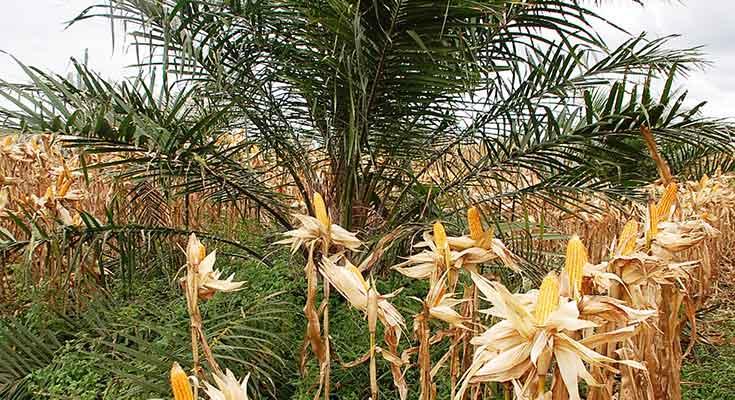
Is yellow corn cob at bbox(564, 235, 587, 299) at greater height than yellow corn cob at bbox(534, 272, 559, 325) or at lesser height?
greater

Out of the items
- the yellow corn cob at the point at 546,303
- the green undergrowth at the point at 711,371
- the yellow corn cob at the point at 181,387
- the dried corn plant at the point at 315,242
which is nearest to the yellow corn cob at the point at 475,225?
the dried corn plant at the point at 315,242

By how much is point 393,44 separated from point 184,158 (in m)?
0.70

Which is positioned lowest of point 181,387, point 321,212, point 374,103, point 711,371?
point 711,371

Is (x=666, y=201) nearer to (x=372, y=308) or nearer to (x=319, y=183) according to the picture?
(x=372, y=308)

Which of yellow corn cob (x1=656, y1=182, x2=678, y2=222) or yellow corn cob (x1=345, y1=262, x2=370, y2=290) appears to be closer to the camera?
yellow corn cob (x1=345, y1=262, x2=370, y2=290)

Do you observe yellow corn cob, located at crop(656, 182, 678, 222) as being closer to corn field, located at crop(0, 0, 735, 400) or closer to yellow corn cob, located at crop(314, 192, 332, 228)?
corn field, located at crop(0, 0, 735, 400)

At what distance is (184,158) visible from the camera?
1938mm

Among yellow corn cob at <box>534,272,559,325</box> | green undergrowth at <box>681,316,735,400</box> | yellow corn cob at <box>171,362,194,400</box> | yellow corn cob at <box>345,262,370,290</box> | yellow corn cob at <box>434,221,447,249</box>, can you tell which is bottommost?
green undergrowth at <box>681,316,735,400</box>

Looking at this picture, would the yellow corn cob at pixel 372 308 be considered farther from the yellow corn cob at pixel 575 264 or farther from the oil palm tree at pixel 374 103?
the oil palm tree at pixel 374 103

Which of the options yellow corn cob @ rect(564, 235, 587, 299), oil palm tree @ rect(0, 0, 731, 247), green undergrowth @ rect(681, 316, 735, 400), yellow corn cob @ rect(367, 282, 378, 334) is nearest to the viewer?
yellow corn cob @ rect(564, 235, 587, 299)

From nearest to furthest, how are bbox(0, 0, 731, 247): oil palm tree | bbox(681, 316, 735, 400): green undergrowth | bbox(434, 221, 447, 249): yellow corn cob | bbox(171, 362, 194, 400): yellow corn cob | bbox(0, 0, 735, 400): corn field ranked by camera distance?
bbox(171, 362, 194, 400): yellow corn cob < bbox(434, 221, 447, 249): yellow corn cob < bbox(0, 0, 735, 400): corn field < bbox(0, 0, 731, 247): oil palm tree < bbox(681, 316, 735, 400): green undergrowth

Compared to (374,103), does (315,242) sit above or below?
below

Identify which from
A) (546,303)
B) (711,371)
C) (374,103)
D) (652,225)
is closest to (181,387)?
(546,303)

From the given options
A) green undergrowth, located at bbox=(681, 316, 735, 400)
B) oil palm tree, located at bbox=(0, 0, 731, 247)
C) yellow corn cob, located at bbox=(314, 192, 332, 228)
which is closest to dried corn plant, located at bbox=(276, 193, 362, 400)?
A: yellow corn cob, located at bbox=(314, 192, 332, 228)
